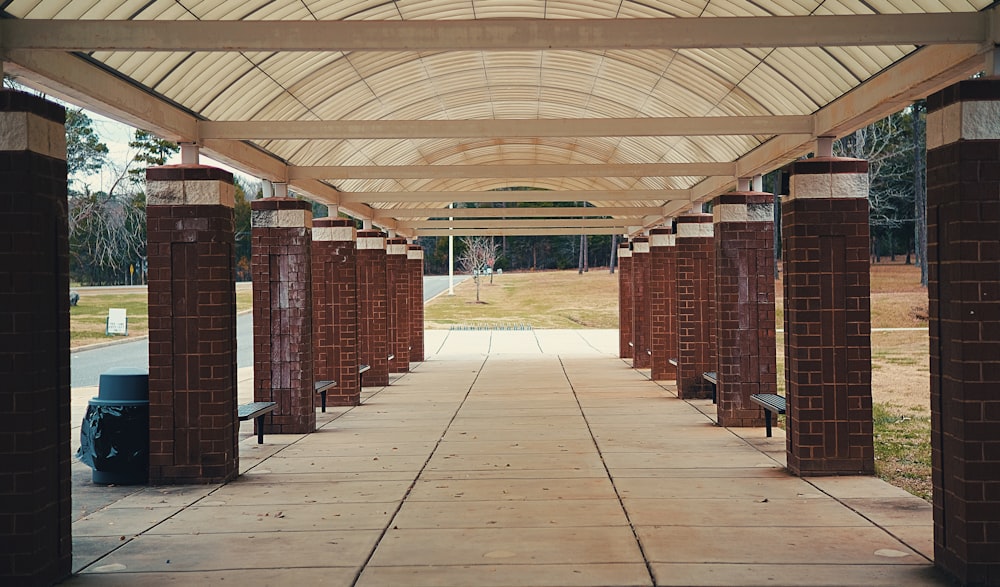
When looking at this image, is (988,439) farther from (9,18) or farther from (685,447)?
(9,18)

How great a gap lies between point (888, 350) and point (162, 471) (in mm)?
23991

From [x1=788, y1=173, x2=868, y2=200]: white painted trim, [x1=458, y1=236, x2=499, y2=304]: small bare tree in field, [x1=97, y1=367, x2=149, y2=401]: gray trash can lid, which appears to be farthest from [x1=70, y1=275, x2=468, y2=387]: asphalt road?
[x1=458, y1=236, x2=499, y2=304]: small bare tree in field

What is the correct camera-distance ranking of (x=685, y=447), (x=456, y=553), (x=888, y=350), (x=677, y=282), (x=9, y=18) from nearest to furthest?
(x=9, y=18), (x=456, y=553), (x=685, y=447), (x=677, y=282), (x=888, y=350)

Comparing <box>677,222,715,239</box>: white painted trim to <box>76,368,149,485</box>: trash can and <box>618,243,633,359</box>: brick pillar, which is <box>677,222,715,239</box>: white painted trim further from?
<box>76,368,149,485</box>: trash can

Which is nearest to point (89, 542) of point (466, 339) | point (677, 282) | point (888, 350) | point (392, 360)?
point (677, 282)

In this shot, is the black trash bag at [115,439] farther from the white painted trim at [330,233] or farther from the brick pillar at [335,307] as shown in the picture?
the white painted trim at [330,233]

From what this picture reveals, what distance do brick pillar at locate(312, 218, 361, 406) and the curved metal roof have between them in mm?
707

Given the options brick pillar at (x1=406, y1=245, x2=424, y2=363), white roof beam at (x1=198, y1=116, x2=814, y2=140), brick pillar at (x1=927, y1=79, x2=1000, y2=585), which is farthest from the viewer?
brick pillar at (x1=406, y1=245, x2=424, y2=363)

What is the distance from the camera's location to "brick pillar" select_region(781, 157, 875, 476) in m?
10.4

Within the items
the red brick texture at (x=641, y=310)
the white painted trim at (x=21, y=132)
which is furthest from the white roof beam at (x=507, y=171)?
the red brick texture at (x=641, y=310)

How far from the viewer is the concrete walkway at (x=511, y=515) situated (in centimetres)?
685

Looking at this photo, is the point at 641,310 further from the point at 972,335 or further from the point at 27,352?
the point at 27,352

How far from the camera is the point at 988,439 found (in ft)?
20.9

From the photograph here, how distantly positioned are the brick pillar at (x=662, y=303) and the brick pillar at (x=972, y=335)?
47.3 ft
